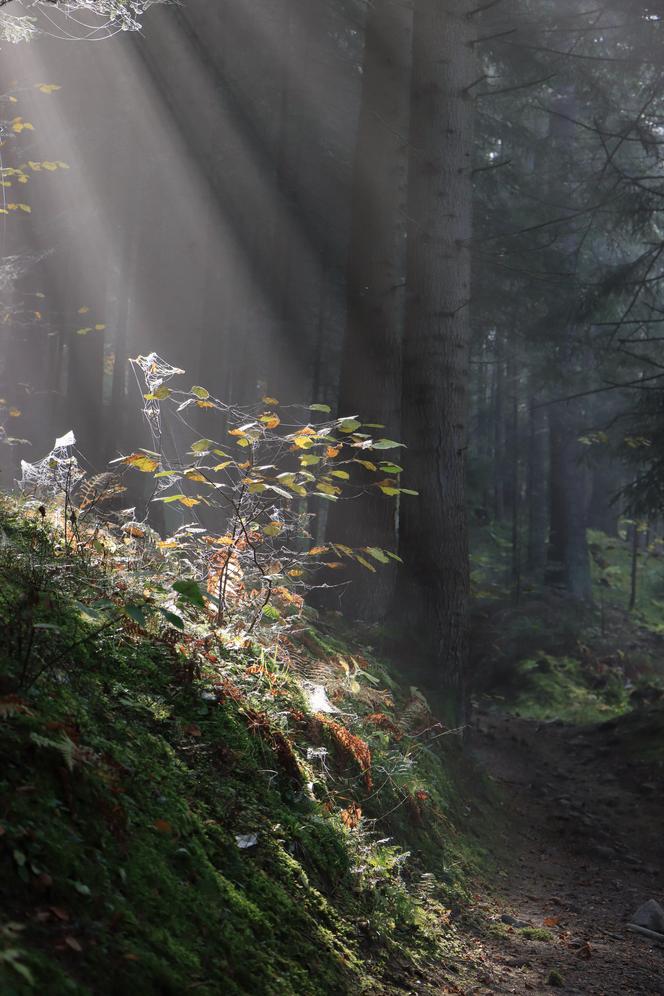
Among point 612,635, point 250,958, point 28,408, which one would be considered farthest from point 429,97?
point 28,408

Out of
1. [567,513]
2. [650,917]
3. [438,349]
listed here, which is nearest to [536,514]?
[567,513]

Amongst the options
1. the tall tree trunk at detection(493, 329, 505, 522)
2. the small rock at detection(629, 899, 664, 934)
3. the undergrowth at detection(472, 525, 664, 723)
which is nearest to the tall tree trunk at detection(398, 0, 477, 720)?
the small rock at detection(629, 899, 664, 934)

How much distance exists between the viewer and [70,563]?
379cm

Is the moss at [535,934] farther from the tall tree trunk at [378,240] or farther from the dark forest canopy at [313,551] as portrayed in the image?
the tall tree trunk at [378,240]

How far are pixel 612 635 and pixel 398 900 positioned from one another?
15.6 meters

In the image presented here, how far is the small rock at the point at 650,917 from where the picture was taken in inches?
195

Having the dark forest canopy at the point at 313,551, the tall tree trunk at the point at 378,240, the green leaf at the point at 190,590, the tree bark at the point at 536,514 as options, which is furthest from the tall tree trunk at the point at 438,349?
the tree bark at the point at 536,514

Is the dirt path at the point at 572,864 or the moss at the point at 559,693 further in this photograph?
the moss at the point at 559,693

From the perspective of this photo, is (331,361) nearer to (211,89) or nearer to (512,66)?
(211,89)

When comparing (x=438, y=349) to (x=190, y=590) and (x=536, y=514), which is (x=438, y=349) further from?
(x=536, y=514)

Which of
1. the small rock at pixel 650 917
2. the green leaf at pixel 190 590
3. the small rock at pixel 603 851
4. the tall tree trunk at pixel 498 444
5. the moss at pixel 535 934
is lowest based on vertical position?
the small rock at pixel 603 851

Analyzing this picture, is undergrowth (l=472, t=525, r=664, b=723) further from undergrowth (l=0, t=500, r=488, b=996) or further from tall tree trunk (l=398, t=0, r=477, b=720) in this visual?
undergrowth (l=0, t=500, r=488, b=996)

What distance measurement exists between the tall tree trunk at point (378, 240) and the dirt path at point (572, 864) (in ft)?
9.57

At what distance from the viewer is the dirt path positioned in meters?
4.04
